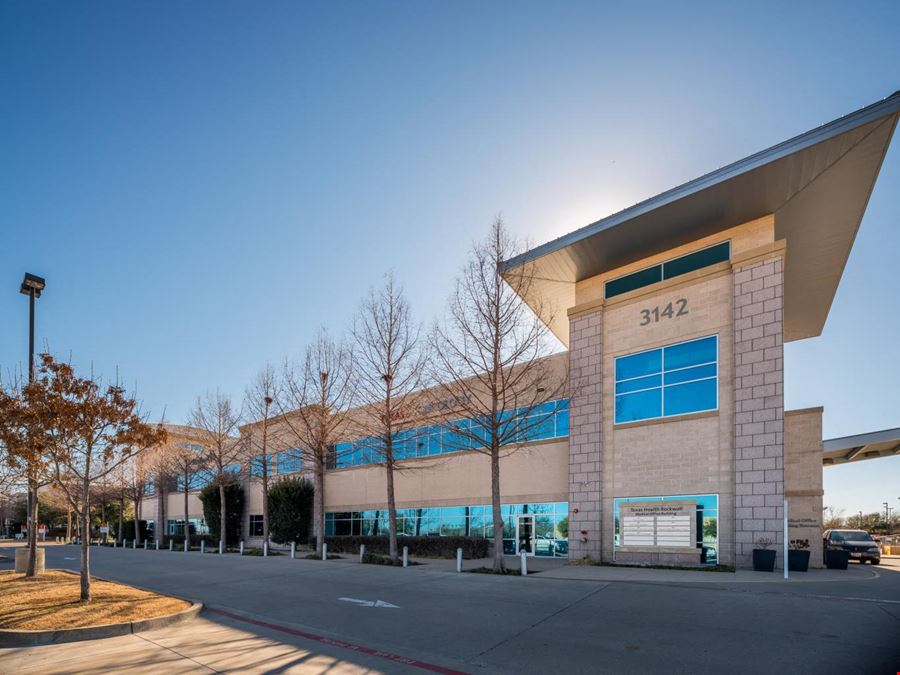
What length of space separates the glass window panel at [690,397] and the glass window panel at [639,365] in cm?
100

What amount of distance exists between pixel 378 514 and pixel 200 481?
1962cm

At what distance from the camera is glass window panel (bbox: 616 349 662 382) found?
74.4 feet

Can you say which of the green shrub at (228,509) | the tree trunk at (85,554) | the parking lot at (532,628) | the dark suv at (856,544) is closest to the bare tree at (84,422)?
the tree trunk at (85,554)

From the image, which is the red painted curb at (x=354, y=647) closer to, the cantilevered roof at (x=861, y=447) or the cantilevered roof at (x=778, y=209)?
the cantilevered roof at (x=778, y=209)

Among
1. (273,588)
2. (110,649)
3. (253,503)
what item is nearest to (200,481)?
(253,503)

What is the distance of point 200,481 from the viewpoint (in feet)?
157

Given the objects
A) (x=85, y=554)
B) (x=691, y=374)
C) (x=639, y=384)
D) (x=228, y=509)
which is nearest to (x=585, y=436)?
(x=639, y=384)

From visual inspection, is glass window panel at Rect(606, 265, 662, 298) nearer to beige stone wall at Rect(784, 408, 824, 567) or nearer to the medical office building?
the medical office building

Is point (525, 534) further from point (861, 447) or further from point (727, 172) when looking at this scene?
point (861, 447)

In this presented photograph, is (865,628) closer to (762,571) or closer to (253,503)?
(762,571)

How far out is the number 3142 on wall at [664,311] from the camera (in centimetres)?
2219

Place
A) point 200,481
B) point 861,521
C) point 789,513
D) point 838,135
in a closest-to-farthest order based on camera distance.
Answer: point 838,135 < point 789,513 < point 200,481 < point 861,521

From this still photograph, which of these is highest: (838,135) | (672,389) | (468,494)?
(838,135)

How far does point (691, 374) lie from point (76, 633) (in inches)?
743
